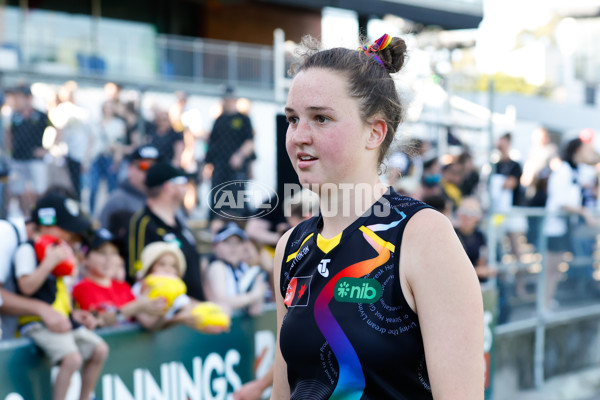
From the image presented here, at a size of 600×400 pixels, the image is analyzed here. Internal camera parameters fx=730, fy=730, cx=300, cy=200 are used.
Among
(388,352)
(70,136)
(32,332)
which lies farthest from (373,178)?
(70,136)

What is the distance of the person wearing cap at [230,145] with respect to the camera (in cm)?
697

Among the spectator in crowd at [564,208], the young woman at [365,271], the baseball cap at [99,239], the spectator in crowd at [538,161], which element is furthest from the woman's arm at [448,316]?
the spectator in crowd at [538,161]

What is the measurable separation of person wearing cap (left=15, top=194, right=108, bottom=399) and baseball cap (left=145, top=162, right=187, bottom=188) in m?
0.75

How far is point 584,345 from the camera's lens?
28.4ft

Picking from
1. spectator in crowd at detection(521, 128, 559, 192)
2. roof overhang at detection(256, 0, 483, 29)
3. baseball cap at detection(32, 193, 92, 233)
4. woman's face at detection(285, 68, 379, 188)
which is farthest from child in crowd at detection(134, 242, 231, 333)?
roof overhang at detection(256, 0, 483, 29)

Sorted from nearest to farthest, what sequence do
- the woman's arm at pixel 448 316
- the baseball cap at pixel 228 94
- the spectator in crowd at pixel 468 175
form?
the woman's arm at pixel 448 316 → the baseball cap at pixel 228 94 → the spectator in crowd at pixel 468 175

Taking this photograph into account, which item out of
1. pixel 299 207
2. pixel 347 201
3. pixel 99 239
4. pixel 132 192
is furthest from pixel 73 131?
pixel 347 201

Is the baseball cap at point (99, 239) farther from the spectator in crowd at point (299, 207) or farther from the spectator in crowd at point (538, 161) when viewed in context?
the spectator in crowd at point (538, 161)

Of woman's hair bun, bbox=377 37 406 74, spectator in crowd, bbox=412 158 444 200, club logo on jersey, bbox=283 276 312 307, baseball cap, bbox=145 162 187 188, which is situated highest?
woman's hair bun, bbox=377 37 406 74

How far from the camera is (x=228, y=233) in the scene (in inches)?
218

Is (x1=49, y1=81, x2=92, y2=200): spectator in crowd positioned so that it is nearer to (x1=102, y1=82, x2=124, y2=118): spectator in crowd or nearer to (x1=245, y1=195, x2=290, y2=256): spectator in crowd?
(x1=102, y1=82, x2=124, y2=118): spectator in crowd

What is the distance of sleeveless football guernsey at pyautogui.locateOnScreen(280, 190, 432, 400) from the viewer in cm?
179

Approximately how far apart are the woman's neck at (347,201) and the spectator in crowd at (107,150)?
620cm

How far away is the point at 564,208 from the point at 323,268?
725cm
